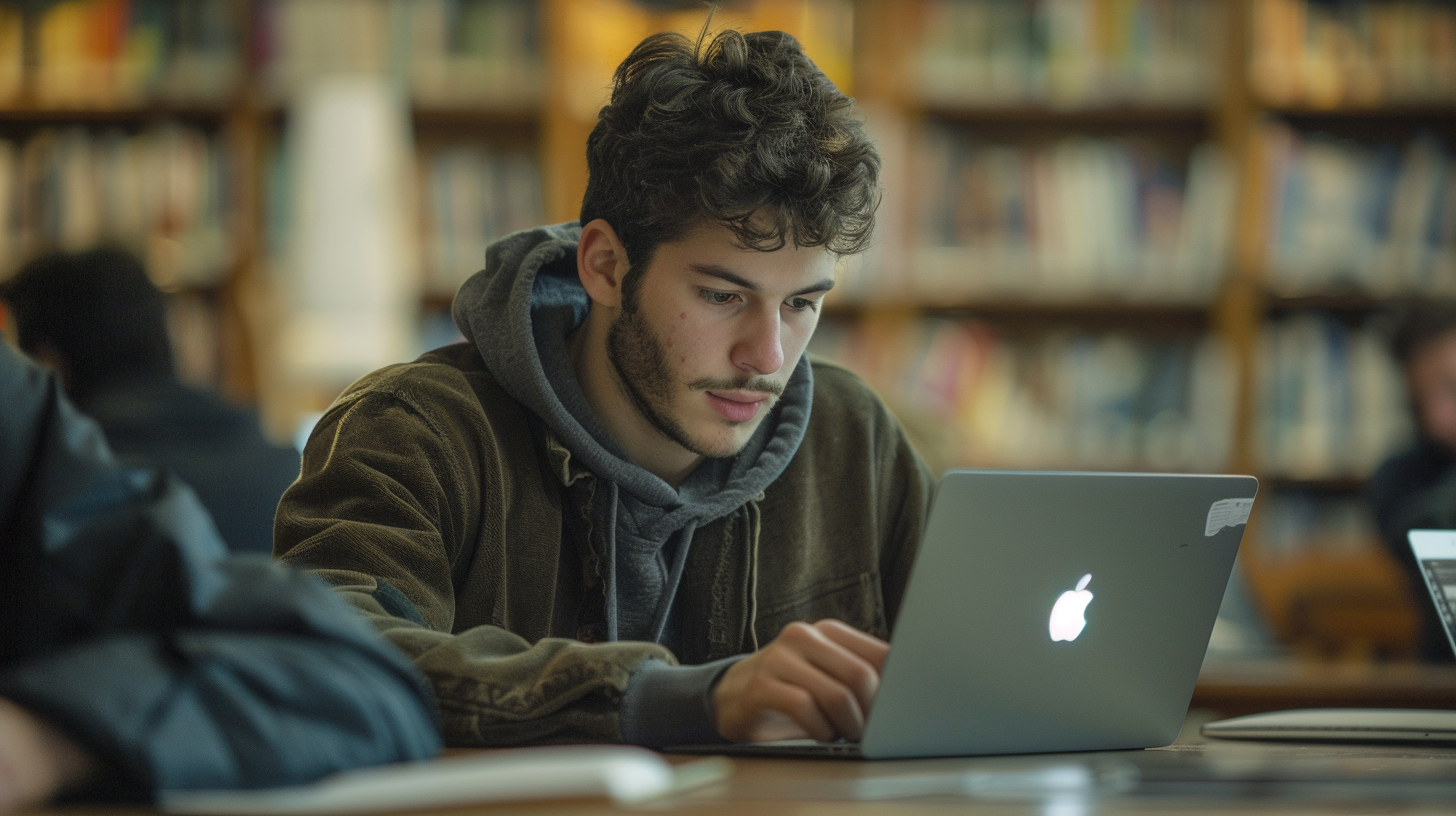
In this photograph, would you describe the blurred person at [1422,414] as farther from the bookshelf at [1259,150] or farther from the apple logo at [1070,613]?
the apple logo at [1070,613]

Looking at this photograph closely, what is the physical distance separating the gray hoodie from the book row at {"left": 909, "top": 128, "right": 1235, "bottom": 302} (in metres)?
1.99

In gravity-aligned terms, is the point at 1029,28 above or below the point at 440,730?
above

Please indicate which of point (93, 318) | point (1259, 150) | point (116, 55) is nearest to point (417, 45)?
Result: point (116, 55)

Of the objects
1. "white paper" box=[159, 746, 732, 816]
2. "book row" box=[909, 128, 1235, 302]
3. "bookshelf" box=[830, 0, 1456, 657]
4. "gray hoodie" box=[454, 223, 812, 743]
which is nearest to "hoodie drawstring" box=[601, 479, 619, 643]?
"gray hoodie" box=[454, 223, 812, 743]

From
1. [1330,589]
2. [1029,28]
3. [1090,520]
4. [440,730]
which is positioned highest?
[1029,28]

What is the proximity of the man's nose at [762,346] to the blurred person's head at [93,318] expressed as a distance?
4.65 feet

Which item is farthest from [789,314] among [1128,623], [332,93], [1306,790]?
[332,93]

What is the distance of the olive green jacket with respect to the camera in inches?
37.6

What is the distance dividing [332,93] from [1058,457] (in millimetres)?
1929

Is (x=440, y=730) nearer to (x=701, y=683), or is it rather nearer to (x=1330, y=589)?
(x=701, y=683)

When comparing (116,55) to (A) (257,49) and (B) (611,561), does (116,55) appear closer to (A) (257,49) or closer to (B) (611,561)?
(A) (257,49)

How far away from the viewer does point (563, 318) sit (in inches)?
59.4

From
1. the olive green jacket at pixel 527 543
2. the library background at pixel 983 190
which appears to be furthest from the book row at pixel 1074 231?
the olive green jacket at pixel 527 543

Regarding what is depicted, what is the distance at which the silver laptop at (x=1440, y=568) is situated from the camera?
1.28m
